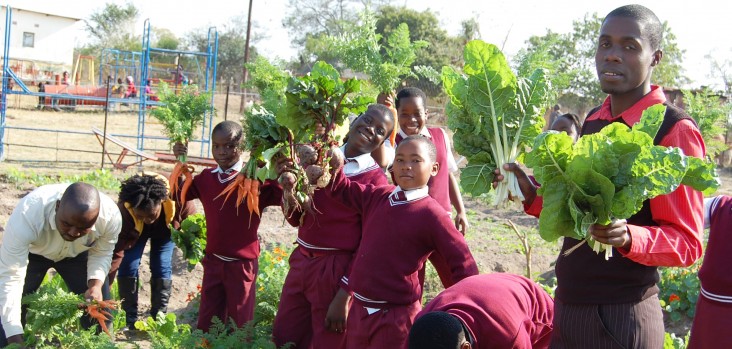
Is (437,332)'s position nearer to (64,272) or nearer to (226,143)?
(226,143)

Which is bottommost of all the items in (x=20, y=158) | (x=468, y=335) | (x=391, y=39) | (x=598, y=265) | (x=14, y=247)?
(x=20, y=158)

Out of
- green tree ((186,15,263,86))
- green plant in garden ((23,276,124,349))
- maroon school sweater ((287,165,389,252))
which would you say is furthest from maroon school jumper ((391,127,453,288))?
green tree ((186,15,263,86))

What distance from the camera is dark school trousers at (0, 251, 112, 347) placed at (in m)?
5.19

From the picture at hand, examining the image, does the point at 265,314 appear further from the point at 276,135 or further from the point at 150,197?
the point at 276,135

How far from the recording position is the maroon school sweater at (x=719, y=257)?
292cm

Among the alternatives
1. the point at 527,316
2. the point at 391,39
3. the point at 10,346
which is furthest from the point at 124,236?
the point at 527,316

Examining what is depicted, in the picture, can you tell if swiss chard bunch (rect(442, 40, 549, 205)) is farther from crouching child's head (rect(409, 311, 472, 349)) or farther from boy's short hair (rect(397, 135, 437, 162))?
boy's short hair (rect(397, 135, 437, 162))

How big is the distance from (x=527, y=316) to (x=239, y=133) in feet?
9.70

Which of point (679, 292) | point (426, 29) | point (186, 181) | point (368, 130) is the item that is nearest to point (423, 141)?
point (368, 130)

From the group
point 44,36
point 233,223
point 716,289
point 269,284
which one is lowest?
point 269,284

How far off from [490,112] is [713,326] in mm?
1260

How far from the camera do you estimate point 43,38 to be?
131 feet

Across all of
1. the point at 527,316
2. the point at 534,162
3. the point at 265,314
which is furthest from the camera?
the point at 265,314

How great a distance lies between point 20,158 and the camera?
50.6 feet
